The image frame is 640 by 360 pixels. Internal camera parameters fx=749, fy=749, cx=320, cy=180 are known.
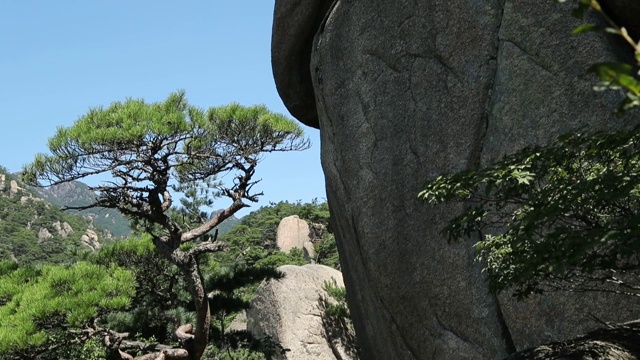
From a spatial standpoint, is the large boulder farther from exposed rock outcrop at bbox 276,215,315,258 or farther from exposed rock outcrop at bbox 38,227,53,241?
exposed rock outcrop at bbox 38,227,53,241

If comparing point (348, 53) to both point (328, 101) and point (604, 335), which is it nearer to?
point (328, 101)

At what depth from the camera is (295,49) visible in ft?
28.5

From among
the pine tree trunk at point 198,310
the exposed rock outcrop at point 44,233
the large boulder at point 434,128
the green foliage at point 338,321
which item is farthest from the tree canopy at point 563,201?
the exposed rock outcrop at point 44,233

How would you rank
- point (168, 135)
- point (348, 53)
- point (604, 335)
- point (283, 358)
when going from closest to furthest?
1. point (604, 335)
2. point (348, 53)
3. point (168, 135)
4. point (283, 358)

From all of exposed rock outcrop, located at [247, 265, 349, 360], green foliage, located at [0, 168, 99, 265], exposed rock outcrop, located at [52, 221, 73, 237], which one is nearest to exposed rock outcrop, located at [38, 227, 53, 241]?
green foliage, located at [0, 168, 99, 265]

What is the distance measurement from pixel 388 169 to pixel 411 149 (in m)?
0.33

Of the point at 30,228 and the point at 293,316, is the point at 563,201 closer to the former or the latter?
the point at 293,316

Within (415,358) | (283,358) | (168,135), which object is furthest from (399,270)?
(283,358)

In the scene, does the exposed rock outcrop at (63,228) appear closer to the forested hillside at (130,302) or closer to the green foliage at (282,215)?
the green foliage at (282,215)

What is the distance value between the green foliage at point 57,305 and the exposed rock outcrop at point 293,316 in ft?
14.1

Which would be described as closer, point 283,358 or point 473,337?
point 473,337

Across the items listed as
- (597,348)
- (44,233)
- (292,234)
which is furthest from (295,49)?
(44,233)

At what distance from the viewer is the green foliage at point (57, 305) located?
8.30 metres

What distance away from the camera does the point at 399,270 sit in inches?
273
